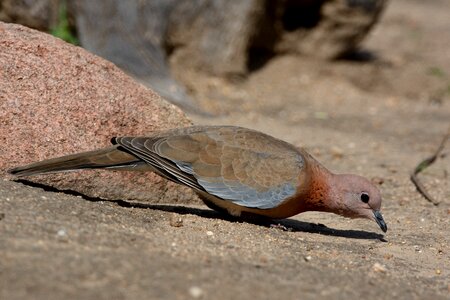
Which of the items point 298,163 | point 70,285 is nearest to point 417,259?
point 298,163

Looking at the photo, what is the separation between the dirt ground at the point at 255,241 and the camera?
12.0 ft

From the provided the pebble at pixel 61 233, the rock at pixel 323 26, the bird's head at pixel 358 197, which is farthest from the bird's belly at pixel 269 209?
the rock at pixel 323 26

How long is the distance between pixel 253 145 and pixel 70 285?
86.8 inches

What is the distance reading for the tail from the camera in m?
5.05

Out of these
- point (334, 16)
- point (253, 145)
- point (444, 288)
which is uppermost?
point (334, 16)

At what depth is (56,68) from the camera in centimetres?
550

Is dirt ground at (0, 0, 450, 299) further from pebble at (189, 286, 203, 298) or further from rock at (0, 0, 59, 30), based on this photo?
rock at (0, 0, 59, 30)

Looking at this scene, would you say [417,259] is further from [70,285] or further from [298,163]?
[70,285]

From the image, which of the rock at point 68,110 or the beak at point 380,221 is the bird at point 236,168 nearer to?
the beak at point 380,221

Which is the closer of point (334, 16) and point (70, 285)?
point (70, 285)

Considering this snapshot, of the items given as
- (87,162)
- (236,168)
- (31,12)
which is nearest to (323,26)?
(31,12)

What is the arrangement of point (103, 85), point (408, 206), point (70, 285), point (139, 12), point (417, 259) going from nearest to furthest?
point (70, 285), point (417, 259), point (103, 85), point (408, 206), point (139, 12)

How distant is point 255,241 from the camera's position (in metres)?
4.89

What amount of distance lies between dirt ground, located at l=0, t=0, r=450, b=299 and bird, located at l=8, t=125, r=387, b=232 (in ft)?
0.65
